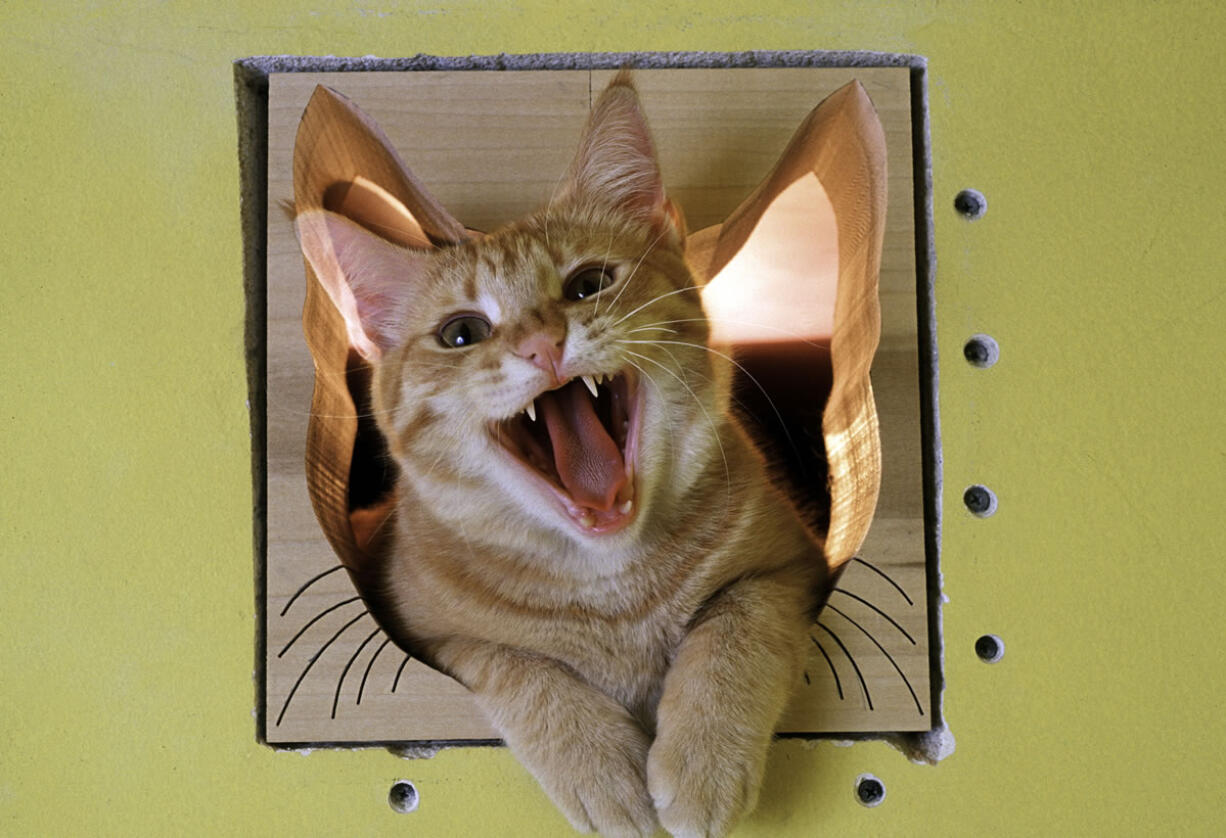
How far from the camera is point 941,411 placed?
1.27 m

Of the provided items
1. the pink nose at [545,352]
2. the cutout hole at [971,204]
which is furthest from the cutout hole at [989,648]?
the pink nose at [545,352]

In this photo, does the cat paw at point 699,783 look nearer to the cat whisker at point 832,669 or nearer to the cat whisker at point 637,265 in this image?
the cat whisker at point 832,669

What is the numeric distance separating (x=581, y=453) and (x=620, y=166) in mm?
391

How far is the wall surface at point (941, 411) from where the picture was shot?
1224mm

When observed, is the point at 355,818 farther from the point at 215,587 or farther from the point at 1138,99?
the point at 1138,99

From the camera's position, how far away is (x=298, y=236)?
4.10 ft

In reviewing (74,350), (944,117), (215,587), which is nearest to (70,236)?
(74,350)

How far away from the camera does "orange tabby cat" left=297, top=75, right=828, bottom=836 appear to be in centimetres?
109

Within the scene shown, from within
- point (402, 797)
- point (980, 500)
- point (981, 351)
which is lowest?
point (402, 797)

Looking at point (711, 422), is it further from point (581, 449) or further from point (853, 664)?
point (853, 664)

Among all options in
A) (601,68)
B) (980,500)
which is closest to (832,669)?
(980,500)

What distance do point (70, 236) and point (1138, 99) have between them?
5.03 ft

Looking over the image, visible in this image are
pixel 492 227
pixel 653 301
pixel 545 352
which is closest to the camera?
pixel 545 352

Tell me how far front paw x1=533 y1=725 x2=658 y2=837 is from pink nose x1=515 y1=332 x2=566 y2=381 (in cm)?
45
